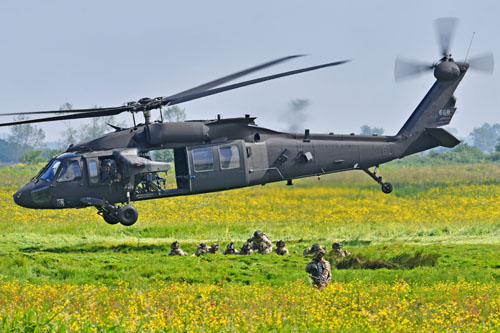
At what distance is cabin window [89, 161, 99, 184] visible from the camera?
→ 21.0 meters

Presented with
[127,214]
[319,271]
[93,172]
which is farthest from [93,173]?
[319,271]

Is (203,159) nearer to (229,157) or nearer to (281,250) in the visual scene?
(229,157)

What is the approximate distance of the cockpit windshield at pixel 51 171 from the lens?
21.0 m

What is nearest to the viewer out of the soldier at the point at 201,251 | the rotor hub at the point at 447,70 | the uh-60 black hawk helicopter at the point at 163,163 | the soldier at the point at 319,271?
the soldier at the point at 319,271

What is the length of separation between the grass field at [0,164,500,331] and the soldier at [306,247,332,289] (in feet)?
0.71

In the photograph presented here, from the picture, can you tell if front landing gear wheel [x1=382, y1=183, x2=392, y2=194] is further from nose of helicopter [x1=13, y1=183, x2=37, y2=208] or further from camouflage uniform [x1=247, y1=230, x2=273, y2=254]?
nose of helicopter [x1=13, y1=183, x2=37, y2=208]

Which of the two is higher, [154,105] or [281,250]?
[154,105]

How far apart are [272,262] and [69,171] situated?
22.9ft

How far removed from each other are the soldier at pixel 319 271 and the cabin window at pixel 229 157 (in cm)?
769

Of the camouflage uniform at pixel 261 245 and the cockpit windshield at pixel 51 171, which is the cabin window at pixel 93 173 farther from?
the camouflage uniform at pixel 261 245

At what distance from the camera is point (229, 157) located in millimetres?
21703

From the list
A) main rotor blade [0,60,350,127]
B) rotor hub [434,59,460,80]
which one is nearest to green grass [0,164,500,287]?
main rotor blade [0,60,350,127]

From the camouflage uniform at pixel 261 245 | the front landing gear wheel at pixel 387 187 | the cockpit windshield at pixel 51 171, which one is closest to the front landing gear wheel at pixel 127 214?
the cockpit windshield at pixel 51 171

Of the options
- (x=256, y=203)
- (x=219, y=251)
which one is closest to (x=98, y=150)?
(x=219, y=251)
